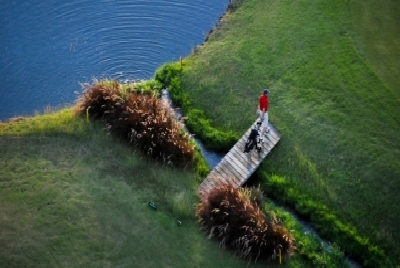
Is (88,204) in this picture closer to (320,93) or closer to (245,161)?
(245,161)

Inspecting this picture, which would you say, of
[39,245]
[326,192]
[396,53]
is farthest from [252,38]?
[39,245]

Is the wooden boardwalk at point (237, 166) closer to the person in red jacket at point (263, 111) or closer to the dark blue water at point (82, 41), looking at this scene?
the person in red jacket at point (263, 111)

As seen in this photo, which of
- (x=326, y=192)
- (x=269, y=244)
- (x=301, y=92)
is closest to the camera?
(x=269, y=244)

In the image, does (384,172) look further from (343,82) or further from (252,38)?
(252,38)

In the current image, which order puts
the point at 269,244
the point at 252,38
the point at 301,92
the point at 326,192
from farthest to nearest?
the point at 252,38
the point at 301,92
the point at 326,192
the point at 269,244

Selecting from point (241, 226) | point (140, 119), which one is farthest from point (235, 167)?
point (140, 119)

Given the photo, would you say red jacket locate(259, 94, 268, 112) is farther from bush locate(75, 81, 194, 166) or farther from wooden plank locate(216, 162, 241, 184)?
bush locate(75, 81, 194, 166)

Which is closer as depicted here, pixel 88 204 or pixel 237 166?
pixel 88 204
